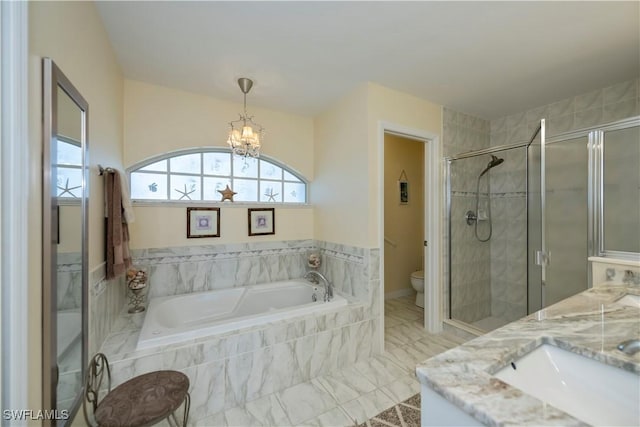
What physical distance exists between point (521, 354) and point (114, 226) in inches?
88.7

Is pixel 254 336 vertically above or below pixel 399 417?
above

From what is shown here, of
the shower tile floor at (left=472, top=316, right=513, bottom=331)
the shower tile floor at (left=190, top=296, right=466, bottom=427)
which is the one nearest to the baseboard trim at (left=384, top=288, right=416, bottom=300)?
the shower tile floor at (left=472, top=316, right=513, bottom=331)

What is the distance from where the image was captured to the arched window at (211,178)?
2.47 meters

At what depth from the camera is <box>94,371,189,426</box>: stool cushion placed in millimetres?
1148

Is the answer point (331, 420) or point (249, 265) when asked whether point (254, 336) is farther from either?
point (249, 265)

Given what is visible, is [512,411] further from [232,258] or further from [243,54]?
[232,258]

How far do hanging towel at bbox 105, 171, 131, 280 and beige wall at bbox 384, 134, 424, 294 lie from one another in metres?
3.17

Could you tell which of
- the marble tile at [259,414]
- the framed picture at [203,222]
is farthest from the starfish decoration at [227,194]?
the marble tile at [259,414]

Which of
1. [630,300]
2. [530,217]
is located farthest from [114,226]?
[530,217]

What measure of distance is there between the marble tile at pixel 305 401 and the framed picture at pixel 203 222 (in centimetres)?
160

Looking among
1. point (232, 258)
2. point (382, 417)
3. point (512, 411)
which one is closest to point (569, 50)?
point (512, 411)

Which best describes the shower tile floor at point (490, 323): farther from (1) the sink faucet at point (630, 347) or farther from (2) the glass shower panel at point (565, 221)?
(1) the sink faucet at point (630, 347)

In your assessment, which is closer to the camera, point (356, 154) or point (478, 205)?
point (356, 154)

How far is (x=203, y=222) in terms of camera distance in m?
2.60
